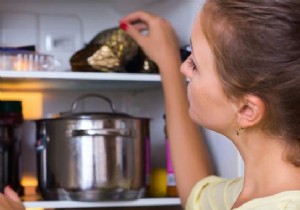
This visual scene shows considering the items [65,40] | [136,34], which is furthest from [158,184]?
[65,40]

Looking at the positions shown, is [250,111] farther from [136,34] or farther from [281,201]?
[136,34]

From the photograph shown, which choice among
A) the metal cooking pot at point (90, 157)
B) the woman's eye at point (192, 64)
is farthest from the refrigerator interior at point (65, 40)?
the woman's eye at point (192, 64)

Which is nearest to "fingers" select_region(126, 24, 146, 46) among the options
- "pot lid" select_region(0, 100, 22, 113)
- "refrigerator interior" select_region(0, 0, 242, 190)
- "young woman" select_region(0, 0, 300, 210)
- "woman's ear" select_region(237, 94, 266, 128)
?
"refrigerator interior" select_region(0, 0, 242, 190)

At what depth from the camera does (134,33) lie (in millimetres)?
1416

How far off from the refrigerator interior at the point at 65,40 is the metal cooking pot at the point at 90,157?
0.87ft

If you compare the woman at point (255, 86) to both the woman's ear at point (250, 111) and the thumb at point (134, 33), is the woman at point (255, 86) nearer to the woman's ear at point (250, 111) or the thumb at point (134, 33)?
the woman's ear at point (250, 111)

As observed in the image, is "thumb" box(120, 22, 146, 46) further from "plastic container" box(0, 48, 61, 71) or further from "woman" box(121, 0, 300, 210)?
"woman" box(121, 0, 300, 210)

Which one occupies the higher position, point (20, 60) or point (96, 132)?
point (20, 60)

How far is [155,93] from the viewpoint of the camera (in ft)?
5.49

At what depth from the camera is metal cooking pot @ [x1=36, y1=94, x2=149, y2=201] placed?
4.35 feet

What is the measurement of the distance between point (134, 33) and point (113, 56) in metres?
0.07

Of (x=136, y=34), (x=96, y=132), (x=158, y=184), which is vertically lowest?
(x=158, y=184)

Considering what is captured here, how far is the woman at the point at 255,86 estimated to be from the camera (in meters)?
0.82

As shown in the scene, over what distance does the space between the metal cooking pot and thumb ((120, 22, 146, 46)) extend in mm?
184
